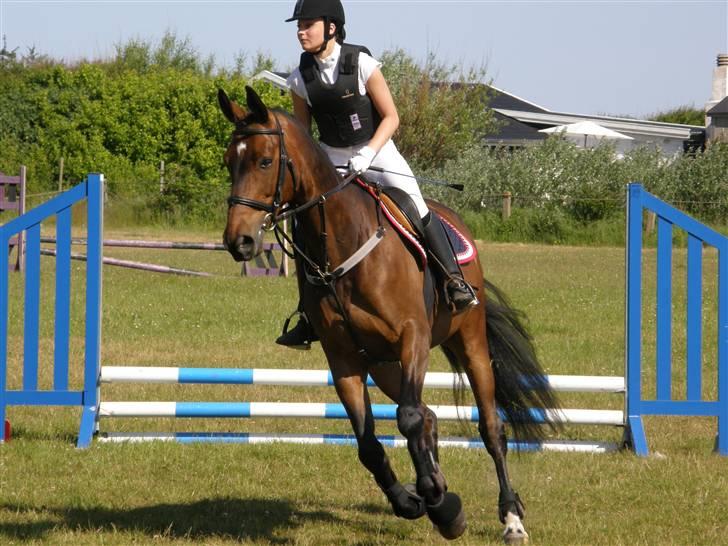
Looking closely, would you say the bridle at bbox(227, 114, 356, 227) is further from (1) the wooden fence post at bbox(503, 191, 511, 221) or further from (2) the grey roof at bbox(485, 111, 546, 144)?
(2) the grey roof at bbox(485, 111, 546, 144)

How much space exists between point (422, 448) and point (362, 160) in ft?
4.41

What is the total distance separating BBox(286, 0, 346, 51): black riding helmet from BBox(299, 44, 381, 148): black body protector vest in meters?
0.16

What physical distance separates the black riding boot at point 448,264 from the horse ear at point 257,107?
48.9 inches

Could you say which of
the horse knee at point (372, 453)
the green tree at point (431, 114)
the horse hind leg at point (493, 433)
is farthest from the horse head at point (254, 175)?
the green tree at point (431, 114)

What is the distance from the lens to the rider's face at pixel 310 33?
5.21 meters

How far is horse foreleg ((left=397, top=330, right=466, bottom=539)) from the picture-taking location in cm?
505

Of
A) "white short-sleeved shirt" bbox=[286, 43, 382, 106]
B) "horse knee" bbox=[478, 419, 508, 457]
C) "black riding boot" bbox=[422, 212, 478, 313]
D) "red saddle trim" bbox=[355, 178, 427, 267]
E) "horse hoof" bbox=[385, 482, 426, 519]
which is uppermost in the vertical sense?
"white short-sleeved shirt" bbox=[286, 43, 382, 106]

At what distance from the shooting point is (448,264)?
19.0ft

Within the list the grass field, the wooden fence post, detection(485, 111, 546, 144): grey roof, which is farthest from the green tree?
the grass field

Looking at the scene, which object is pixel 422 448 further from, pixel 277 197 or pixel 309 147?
pixel 309 147

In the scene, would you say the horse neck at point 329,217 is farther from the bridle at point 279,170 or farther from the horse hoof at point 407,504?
the horse hoof at point 407,504

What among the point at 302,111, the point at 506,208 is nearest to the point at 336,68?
the point at 302,111

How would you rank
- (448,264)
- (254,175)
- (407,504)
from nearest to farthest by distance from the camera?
(254,175)
(407,504)
(448,264)

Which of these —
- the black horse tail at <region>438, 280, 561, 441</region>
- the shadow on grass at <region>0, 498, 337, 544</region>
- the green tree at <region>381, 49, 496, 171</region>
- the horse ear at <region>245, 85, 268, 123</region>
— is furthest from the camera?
the green tree at <region>381, 49, 496, 171</region>
